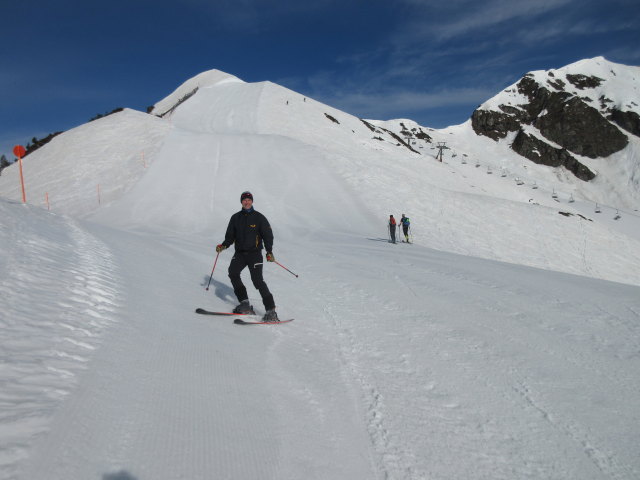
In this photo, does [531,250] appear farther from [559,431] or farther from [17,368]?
[17,368]

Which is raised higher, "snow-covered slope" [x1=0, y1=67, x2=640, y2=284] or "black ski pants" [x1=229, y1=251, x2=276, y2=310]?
"snow-covered slope" [x1=0, y1=67, x2=640, y2=284]

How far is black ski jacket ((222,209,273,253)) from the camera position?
625 cm

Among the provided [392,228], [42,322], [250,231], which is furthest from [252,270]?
[392,228]

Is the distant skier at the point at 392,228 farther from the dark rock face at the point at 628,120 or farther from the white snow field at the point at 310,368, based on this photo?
the dark rock face at the point at 628,120

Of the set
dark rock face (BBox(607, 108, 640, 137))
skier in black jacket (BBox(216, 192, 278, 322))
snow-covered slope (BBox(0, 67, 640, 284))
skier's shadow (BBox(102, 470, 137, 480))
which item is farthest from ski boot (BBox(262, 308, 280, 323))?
dark rock face (BBox(607, 108, 640, 137))

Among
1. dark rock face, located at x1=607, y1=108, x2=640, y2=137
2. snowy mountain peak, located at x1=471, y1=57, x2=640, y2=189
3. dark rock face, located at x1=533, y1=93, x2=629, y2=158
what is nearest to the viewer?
snowy mountain peak, located at x1=471, y1=57, x2=640, y2=189

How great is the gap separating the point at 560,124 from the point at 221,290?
353 feet

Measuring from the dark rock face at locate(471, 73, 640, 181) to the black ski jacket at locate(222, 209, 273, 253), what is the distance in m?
94.1

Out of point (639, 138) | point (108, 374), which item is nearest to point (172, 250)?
point (108, 374)

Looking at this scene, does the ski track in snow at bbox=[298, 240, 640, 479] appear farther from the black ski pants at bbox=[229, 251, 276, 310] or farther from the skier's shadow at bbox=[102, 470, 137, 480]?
the skier's shadow at bbox=[102, 470, 137, 480]

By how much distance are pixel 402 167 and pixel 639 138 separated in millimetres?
79577

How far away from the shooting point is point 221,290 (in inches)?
315

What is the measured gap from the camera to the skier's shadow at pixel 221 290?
757 centimetres

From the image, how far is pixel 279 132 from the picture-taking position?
137ft
